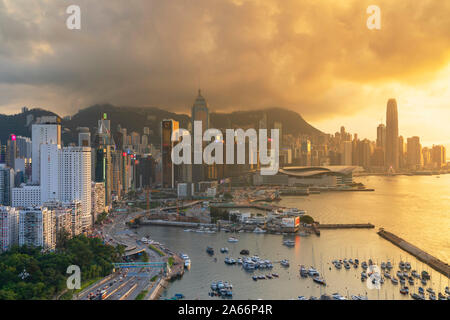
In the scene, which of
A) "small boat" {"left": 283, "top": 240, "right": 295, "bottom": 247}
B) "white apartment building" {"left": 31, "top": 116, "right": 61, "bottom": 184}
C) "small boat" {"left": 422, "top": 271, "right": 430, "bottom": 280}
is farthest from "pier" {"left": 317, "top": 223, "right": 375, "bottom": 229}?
"white apartment building" {"left": 31, "top": 116, "right": 61, "bottom": 184}

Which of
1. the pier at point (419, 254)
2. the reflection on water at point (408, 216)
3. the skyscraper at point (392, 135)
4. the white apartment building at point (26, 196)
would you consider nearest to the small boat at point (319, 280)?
the pier at point (419, 254)

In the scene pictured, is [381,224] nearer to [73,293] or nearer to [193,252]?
[193,252]

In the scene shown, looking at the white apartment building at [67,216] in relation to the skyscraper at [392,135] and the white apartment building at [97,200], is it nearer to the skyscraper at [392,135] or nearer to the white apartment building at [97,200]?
the white apartment building at [97,200]

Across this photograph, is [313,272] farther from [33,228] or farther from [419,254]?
[33,228]

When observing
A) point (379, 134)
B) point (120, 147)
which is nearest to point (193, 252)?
point (120, 147)

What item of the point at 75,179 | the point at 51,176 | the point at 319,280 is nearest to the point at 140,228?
the point at 75,179

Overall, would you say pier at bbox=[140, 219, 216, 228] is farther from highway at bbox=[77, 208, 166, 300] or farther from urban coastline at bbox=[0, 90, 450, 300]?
highway at bbox=[77, 208, 166, 300]

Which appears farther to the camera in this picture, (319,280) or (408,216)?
(408,216)
